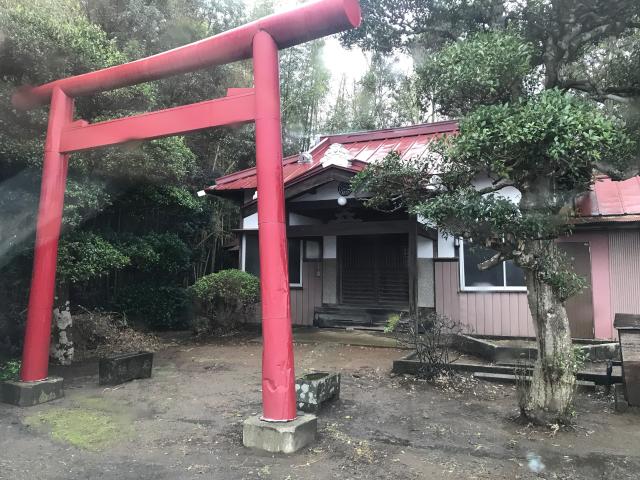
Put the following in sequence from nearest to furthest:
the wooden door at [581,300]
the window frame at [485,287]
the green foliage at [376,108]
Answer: the wooden door at [581,300] → the window frame at [485,287] → the green foliage at [376,108]

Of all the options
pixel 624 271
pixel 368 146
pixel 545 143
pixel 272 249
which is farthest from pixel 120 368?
pixel 624 271

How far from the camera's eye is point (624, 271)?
9.38m

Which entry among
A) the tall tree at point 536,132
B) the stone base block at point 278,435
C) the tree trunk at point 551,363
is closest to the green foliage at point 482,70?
the tall tree at point 536,132

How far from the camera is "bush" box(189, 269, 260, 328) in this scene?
35.7ft

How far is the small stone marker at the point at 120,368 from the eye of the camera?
6.84 meters

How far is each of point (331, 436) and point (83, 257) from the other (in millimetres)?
5171

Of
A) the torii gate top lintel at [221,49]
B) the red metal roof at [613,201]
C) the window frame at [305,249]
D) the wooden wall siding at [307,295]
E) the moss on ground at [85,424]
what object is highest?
the torii gate top lintel at [221,49]

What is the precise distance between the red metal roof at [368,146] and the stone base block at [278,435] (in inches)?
325

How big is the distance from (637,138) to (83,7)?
1264cm

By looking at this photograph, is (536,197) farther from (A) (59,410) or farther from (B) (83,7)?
(B) (83,7)

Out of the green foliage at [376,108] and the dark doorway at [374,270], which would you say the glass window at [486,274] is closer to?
the dark doorway at [374,270]

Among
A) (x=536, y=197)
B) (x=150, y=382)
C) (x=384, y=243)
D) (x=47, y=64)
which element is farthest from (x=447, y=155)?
(x=384, y=243)

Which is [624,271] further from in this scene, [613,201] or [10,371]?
[10,371]

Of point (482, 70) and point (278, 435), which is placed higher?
point (482, 70)
